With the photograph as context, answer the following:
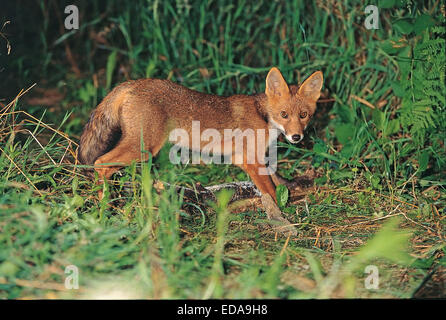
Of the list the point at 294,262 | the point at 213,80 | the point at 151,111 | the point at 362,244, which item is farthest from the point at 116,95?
the point at 362,244

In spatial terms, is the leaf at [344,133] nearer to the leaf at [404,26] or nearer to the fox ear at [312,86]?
the fox ear at [312,86]

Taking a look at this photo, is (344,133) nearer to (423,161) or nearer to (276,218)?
(423,161)

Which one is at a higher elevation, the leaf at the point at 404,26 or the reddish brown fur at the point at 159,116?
the leaf at the point at 404,26

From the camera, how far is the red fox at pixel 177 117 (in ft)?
14.7

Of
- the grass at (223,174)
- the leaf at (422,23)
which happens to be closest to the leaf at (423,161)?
the grass at (223,174)

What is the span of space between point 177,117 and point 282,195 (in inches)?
49.9

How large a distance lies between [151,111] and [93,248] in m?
1.65

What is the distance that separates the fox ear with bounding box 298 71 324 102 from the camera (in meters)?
4.85

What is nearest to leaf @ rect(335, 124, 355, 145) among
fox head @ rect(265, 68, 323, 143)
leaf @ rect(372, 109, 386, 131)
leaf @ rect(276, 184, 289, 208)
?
leaf @ rect(372, 109, 386, 131)

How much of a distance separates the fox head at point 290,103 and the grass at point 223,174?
0.29m

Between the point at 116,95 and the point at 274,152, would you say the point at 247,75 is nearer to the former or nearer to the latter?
the point at 274,152

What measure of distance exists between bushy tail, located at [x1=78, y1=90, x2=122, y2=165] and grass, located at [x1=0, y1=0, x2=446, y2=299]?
0.65 feet

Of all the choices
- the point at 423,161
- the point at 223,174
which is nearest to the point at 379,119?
the point at 423,161

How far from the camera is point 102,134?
460 cm
